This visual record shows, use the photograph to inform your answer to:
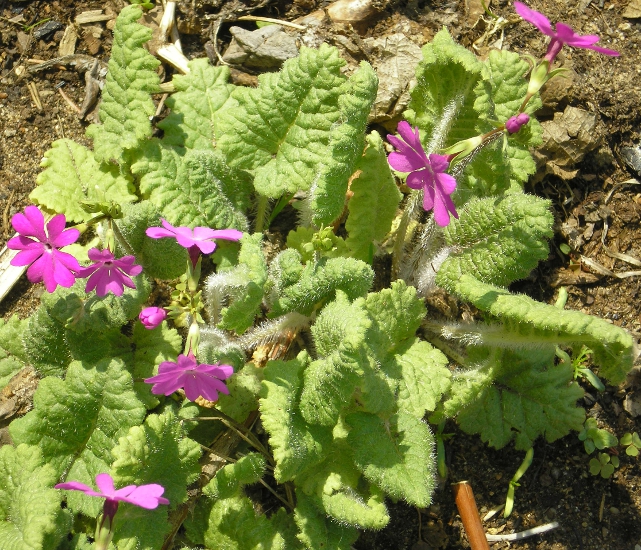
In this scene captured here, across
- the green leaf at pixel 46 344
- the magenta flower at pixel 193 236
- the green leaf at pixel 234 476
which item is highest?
the magenta flower at pixel 193 236

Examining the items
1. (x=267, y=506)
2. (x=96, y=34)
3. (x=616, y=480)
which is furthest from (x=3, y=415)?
(x=616, y=480)

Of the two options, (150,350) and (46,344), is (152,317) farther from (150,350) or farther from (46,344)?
(46,344)

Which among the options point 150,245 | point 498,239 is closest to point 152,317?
point 150,245

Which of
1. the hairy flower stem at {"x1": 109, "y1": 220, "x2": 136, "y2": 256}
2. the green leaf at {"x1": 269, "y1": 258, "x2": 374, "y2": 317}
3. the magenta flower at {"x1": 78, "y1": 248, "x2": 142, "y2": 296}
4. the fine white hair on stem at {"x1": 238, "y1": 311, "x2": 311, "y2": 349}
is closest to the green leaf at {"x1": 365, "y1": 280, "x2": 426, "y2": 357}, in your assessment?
the green leaf at {"x1": 269, "y1": 258, "x2": 374, "y2": 317}

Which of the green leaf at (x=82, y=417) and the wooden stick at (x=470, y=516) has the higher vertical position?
the green leaf at (x=82, y=417)

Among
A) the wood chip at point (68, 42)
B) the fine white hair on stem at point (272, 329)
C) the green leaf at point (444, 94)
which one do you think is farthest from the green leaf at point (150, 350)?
the wood chip at point (68, 42)

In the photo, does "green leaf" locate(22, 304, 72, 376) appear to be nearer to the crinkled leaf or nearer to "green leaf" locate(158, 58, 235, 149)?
the crinkled leaf

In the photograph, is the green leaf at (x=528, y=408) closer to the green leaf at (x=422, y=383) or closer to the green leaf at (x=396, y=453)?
the green leaf at (x=422, y=383)
